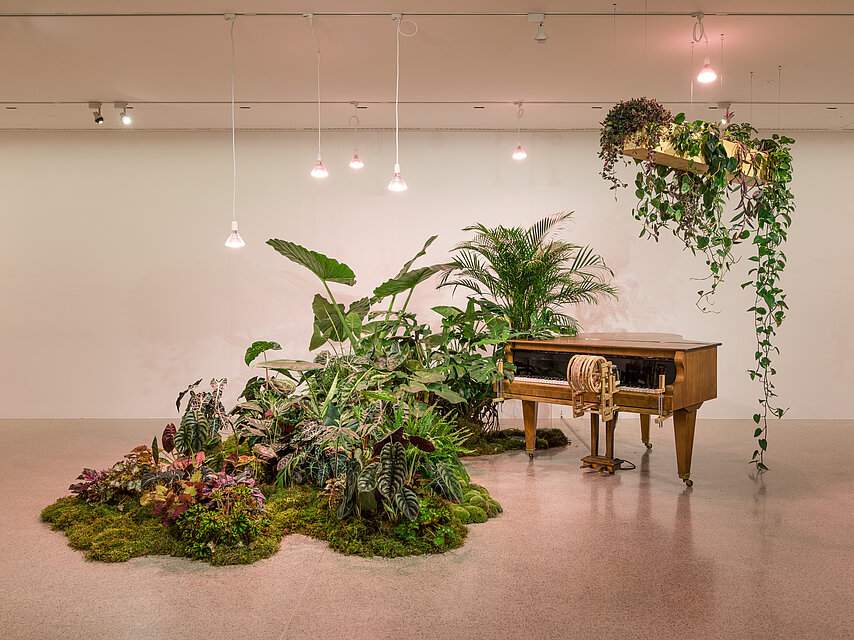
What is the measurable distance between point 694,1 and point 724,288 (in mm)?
4415

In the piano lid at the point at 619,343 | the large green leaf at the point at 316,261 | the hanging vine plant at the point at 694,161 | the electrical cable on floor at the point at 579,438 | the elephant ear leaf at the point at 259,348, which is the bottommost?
the electrical cable on floor at the point at 579,438

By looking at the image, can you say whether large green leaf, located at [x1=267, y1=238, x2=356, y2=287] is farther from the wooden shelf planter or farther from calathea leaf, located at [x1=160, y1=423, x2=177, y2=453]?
the wooden shelf planter

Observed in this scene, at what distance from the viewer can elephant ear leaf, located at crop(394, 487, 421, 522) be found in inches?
158

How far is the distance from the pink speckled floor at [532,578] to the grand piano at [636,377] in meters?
0.53

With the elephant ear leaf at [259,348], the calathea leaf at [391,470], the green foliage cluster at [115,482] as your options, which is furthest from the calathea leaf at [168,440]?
the calathea leaf at [391,470]

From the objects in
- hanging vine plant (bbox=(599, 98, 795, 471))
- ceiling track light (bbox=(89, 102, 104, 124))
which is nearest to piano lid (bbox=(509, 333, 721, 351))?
hanging vine plant (bbox=(599, 98, 795, 471))

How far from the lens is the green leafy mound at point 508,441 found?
22.0 ft

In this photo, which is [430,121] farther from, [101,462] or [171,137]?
[101,462]

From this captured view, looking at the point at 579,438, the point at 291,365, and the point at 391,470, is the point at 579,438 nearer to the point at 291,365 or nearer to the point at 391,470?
the point at 291,365

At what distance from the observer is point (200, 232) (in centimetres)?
866

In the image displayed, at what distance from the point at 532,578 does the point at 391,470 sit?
929mm

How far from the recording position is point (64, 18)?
510 cm

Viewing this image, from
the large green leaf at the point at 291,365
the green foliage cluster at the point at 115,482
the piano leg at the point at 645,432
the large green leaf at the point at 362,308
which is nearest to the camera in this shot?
the green foliage cluster at the point at 115,482

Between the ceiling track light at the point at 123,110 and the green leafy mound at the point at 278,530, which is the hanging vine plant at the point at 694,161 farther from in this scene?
the ceiling track light at the point at 123,110
